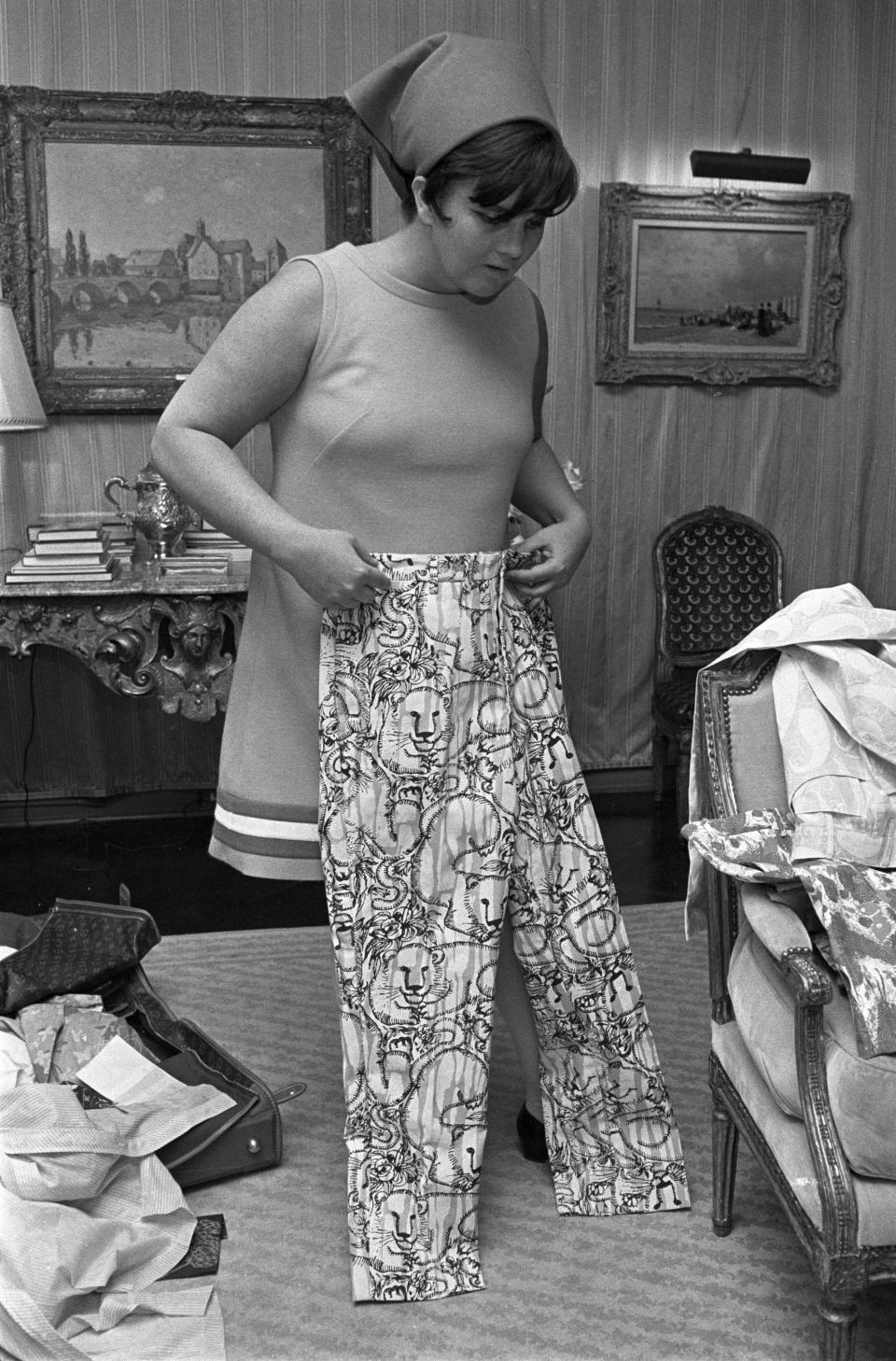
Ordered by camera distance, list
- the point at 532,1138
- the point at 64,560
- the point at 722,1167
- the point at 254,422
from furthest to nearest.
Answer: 1. the point at 64,560
2. the point at 532,1138
3. the point at 722,1167
4. the point at 254,422

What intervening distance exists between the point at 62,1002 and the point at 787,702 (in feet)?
5.47

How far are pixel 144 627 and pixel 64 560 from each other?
0.33m

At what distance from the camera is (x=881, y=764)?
2.37 metres

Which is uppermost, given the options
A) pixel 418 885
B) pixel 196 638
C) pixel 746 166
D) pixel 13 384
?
pixel 746 166

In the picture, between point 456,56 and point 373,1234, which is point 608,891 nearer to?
point 373,1234

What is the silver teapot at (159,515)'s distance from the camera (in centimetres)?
448

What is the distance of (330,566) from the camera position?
217 centimetres

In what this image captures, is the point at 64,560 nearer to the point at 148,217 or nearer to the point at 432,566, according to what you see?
the point at 148,217

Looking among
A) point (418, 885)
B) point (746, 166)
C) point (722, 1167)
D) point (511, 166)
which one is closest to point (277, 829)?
point (418, 885)

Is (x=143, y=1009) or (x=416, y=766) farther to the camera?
(x=143, y=1009)

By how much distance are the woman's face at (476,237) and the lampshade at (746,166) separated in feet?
10.6

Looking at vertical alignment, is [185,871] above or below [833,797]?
below

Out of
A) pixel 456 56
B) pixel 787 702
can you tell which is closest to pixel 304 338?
pixel 456 56

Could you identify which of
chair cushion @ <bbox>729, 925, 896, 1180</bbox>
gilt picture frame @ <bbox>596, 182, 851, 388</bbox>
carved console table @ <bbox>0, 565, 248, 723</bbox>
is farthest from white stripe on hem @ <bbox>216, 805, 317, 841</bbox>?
gilt picture frame @ <bbox>596, 182, 851, 388</bbox>
